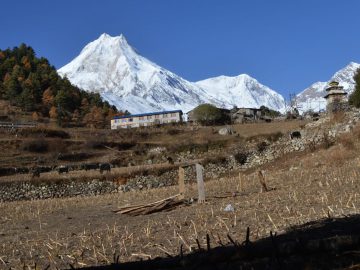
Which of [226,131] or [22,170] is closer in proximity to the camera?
[22,170]

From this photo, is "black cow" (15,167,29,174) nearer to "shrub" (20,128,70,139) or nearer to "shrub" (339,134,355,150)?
"shrub" (20,128,70,139)

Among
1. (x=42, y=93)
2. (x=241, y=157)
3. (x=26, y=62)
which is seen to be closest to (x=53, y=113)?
(x=42, y=93)

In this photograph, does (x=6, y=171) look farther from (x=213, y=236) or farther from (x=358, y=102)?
(x=213, y=236)

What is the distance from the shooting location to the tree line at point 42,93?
11831 cm

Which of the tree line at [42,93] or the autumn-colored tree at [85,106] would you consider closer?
the tree line at [42,93]

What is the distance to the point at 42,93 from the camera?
13175cm

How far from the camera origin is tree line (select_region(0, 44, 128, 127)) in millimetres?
118312

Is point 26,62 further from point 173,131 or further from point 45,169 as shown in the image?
point 45,169

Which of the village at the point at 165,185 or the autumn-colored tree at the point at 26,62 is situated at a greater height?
the autumn-colored tree at the point at 26,62

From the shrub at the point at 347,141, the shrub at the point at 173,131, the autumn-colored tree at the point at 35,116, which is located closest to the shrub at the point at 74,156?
the shrub at the point at 173,131

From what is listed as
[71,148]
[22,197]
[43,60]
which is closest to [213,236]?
[22,197]

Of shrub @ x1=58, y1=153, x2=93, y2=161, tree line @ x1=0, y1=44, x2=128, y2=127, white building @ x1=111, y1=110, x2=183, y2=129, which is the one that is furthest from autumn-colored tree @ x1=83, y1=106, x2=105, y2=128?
shrub @ x1=58, y1=153, x2=93, y2=161

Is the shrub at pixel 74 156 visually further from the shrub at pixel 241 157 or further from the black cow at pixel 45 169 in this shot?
the shrub at pixel 241 157

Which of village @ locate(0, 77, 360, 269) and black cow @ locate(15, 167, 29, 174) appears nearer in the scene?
village @ locate(0, 77, 360, 269)
